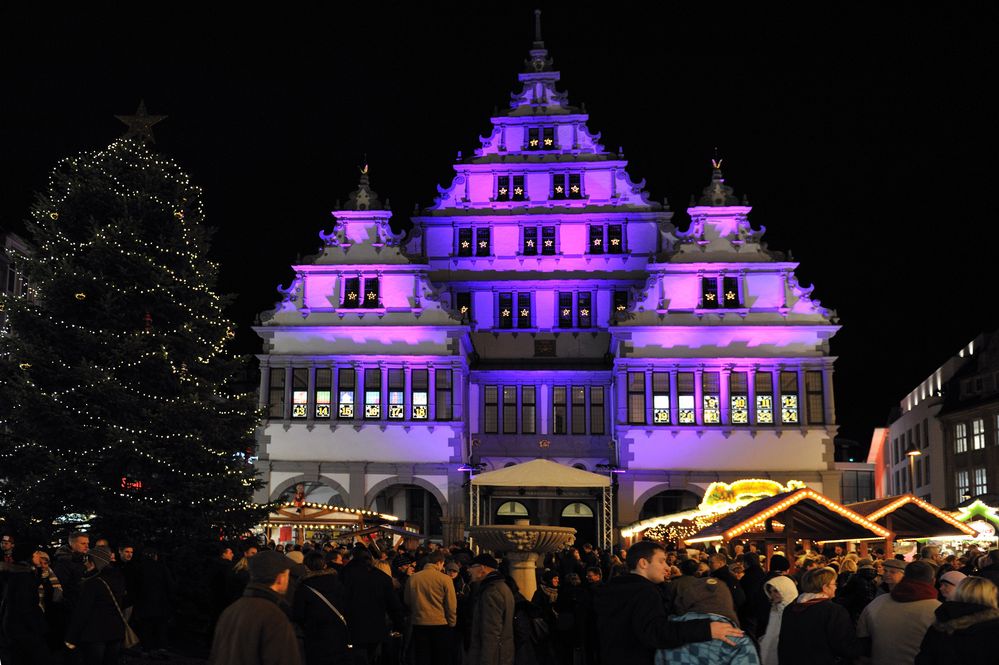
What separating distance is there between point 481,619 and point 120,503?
12.3 metres

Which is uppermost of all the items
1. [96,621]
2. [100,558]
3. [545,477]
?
[545,477]

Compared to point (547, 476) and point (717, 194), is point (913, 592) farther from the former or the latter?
point (717, 194)

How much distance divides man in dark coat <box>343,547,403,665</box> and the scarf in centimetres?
531

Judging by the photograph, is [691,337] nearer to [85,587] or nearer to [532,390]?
[532,390]

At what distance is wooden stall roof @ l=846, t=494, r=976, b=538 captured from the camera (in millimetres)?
23359

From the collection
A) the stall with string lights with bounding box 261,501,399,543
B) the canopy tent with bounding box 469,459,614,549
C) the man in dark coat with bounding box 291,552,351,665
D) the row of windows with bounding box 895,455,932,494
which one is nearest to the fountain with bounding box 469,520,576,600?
the man in dark coat with bounding box 291,552,351,665

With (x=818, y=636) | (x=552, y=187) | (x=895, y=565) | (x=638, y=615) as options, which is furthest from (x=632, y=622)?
(x=552, y=187)

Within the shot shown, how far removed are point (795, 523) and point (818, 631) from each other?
608 inches

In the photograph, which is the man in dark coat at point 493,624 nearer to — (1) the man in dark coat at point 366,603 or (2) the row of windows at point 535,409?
(1) the man in dark coat at point 366,603

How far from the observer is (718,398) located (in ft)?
141

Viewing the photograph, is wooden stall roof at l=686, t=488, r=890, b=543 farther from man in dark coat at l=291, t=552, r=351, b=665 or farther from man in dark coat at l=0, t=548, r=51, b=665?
man in dark coat at l=0, t=548, r=51, b=665

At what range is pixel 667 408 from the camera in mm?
43094

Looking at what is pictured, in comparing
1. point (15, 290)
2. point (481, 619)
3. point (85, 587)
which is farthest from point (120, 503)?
point (15, 290)

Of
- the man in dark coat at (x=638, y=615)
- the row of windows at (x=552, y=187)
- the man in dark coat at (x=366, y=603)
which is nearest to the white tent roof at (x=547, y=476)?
the man in dark coat at (x=366, y=603)
